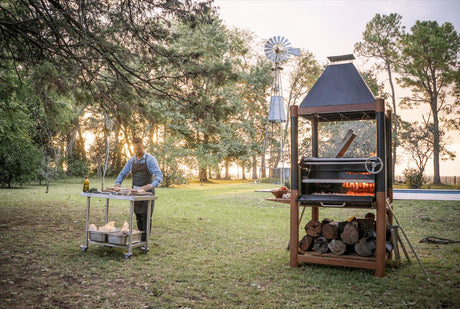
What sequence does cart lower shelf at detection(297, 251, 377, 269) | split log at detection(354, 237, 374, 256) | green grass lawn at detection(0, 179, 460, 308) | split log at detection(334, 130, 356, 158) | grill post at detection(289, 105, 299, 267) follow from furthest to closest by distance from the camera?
split log at detection(334, 130, 356, 158)
grill post at detection(289, 105, 299, 267)
split log at detection(354, 237, 374, 256)
cart lower shelf at detection(297, 251, 377, 269)
green grass lawn at detection(0, 179, 460, 308)

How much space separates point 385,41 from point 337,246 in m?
27.5

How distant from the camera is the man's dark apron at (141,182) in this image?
5.86 m

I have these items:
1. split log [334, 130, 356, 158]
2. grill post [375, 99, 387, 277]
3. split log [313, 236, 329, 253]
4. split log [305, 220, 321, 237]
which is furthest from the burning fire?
split log [313, 236, 329, 253]

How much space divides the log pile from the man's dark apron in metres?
2.60

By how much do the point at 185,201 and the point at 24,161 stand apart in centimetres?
945

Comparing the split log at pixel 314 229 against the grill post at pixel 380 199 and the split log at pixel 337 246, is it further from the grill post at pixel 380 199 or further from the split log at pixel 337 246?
the grill post at pixel 380 199

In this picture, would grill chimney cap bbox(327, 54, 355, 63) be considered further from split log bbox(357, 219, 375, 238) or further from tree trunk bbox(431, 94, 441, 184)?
tree trunk bbox(431, 94, 441, 184)

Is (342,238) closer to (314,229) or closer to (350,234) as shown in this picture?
(350,234)

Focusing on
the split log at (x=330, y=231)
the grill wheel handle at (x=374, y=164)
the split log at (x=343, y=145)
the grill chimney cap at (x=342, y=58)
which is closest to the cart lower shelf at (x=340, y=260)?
the split log at (x=330, y=231)

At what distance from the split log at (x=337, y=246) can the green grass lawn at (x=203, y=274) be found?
26 centimetres

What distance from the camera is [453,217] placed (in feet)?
29.5

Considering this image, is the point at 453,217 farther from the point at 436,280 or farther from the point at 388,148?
the point at 436,280

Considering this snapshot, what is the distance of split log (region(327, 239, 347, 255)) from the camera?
4734mm

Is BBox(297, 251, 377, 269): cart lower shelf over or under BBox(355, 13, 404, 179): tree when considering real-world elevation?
under
